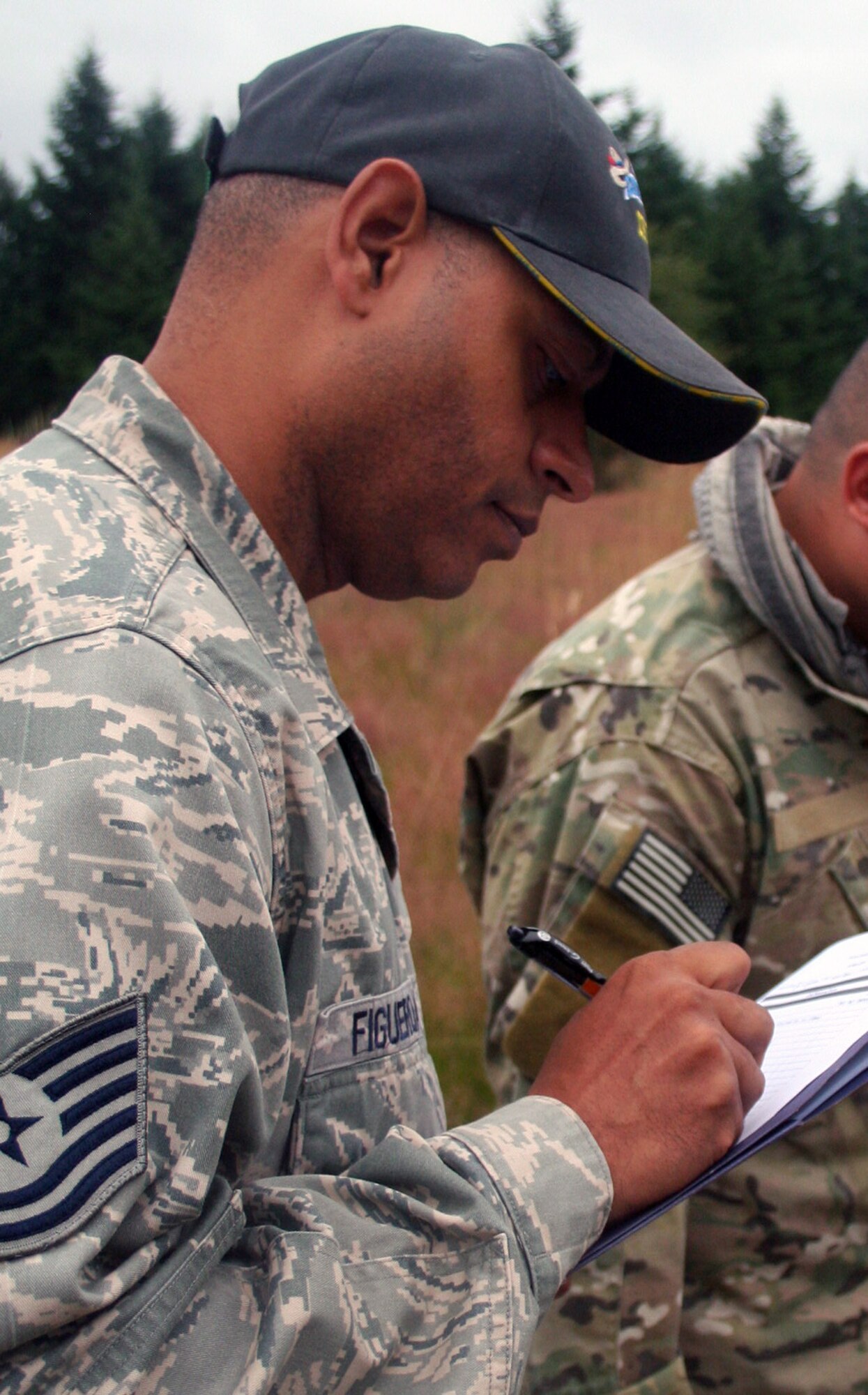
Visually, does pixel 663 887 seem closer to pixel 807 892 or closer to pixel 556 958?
pixel 807 892

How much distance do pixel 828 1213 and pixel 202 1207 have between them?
125 cm

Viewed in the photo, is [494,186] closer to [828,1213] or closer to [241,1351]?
[241,1351]

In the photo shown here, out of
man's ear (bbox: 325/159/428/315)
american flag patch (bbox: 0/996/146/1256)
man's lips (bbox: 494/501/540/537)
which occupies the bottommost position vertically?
american flag patch (bbox: 0/996/146/1256)

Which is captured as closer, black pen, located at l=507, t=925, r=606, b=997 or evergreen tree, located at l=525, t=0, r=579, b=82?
black pen, located at l=507, t=925, r=606, b=997

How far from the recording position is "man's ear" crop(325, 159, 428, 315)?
1.16 m

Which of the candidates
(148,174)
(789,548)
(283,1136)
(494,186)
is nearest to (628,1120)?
(283,1136)

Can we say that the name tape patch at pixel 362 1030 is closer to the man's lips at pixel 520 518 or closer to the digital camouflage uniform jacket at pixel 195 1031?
the digital camouflage uniform jacket at pixel 195 1031

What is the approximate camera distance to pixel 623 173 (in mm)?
1287

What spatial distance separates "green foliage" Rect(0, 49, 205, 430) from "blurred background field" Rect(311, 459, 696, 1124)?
11.7 meters

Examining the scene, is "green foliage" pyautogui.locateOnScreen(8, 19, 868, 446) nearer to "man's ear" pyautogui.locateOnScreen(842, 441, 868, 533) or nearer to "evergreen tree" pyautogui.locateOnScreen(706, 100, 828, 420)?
"evergreen tree" pyautogui.locateOnScreen(706, 100, 828, 420)

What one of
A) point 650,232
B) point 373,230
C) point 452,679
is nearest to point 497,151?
point 373,230

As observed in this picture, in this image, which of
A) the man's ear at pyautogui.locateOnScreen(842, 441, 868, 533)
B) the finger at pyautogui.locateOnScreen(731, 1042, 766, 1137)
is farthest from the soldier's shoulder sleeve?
the finger at pyautogui.locateOnScreen(731, 1042, 766, 1137)

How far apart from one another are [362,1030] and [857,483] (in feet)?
4.40

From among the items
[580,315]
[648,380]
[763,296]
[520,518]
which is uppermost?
[580,315]
